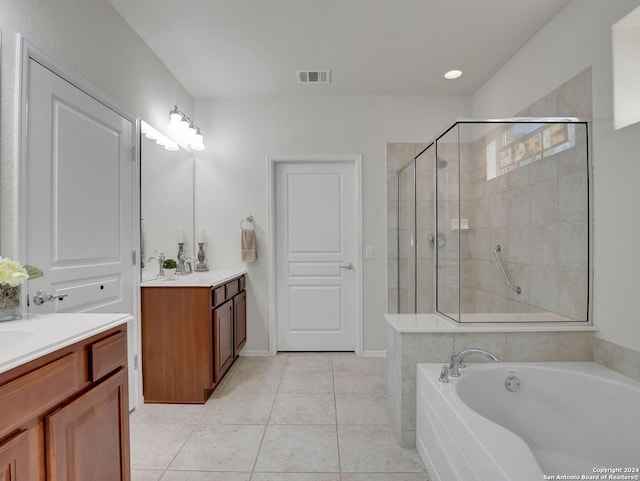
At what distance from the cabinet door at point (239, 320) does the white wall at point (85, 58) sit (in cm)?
160

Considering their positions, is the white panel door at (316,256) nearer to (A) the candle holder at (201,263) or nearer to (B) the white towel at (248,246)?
(B) the white towel at (248,246)

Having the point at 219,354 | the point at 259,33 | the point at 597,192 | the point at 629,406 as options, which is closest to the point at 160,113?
the point at 259,33

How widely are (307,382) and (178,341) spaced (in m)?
1.07

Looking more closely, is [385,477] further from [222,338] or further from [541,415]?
[222,338]

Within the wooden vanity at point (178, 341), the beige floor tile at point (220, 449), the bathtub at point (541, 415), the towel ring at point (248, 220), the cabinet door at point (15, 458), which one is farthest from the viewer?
the towel ring at point (248, 220)

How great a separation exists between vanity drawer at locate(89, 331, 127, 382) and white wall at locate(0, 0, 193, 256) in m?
0.62

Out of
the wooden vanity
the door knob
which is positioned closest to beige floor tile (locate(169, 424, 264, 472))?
the wooden vanity

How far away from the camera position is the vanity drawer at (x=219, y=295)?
2.47 meters

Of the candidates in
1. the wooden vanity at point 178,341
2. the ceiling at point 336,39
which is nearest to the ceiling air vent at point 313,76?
the ceiling at point 336,39

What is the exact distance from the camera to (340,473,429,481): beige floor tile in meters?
1.63

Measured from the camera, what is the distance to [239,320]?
3119 mm

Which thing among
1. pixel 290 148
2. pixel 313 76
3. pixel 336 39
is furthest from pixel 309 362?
pixel 336 39

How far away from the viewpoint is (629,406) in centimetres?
148

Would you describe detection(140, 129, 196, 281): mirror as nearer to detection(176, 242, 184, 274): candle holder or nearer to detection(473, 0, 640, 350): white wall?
detection(176, 242, 184, 274): candle holder
